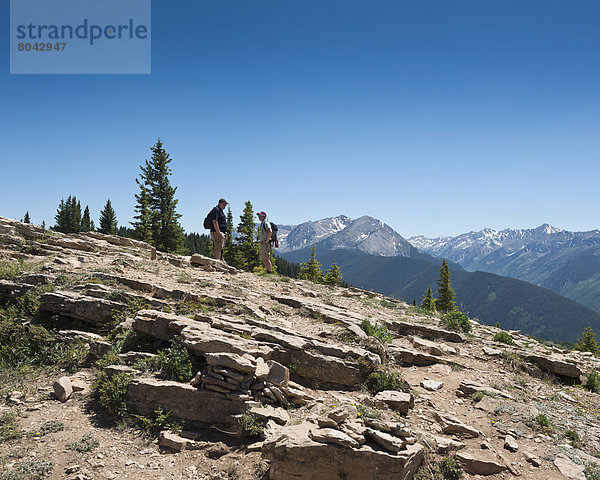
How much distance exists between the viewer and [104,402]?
7938 mm

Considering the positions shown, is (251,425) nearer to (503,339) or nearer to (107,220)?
(503,339)

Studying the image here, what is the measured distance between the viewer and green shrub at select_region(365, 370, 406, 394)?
9.23m

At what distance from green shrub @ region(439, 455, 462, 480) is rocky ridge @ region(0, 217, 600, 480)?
0.24 metres

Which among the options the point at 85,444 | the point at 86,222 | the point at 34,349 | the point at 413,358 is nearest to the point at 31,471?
the point at 85,444

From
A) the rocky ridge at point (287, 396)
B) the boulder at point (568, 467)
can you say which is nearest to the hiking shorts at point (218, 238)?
the rocky ridge at point (287, 396)

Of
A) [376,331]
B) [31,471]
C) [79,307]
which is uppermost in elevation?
[79,307]

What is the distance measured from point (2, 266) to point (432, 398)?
16.8 m

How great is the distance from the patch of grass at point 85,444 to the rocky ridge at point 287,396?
0.15m

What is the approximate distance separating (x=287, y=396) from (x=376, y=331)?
543 centimetres

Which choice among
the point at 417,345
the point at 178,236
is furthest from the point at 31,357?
the point at 178,236

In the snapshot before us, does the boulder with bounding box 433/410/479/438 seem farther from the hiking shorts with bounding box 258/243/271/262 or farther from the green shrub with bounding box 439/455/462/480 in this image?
the hiking shorts with bounding box 258/243/271/262

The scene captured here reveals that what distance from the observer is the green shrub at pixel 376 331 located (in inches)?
475

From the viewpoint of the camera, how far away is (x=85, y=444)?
22.7 feet

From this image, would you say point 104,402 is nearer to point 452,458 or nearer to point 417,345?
point 452,458
